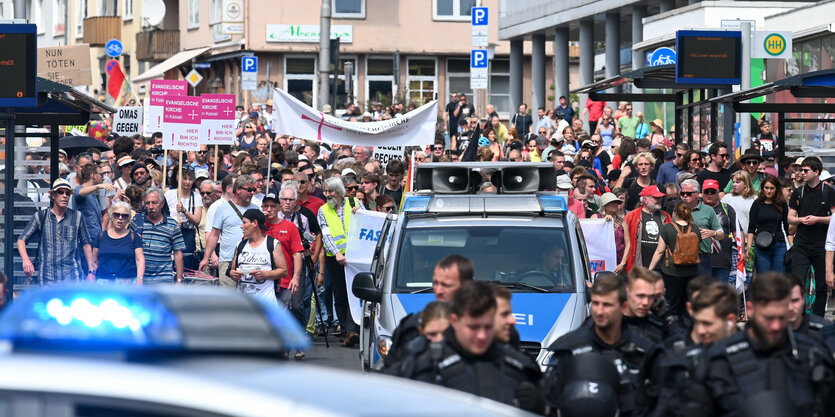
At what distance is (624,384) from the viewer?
6996mm

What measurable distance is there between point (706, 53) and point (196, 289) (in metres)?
16.9

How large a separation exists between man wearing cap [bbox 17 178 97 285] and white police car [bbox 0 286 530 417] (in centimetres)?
1040

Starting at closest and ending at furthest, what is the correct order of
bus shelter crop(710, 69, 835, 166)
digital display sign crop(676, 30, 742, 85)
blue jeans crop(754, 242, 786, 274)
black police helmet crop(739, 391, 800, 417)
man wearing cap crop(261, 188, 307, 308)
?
black police helmet crop(739, 391, 800, 417) < man wearing cap crop(261, 188, 307, 308) < blue jeans crop(754, 242, 786, 274) < bus shelter crop(710, 69, 835, 166) < digital display sign crop(676, 30, 742, 85)

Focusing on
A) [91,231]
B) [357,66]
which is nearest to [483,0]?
[357,66]

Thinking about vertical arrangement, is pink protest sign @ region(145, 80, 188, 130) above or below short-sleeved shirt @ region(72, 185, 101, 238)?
above

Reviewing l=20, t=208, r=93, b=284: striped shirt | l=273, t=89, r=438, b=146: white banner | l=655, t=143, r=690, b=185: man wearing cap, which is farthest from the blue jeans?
l=20, t=208, r=93, b=284: striped shirt

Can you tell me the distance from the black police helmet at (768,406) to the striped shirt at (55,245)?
9.32 meters

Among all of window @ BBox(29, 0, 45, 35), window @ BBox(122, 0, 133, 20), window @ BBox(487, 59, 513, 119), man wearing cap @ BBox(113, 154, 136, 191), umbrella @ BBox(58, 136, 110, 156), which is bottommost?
man wearing cap @ BBox(113, 154, 136, 191)

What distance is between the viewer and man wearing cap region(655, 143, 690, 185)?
18719mm

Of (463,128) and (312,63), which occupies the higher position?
(312,63)

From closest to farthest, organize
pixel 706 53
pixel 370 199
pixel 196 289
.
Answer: pixel 196 289 < pixel 370 199 < pixel 706 53

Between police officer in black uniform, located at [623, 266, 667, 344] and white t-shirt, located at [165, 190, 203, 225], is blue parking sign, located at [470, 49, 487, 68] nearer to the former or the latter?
white t-shirt, located at [165, 190, 203, 225]

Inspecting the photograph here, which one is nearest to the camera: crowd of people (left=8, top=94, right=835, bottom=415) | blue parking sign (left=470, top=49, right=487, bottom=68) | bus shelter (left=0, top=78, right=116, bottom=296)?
crowd of people (left=8, top=94, right=835, bottom=415)

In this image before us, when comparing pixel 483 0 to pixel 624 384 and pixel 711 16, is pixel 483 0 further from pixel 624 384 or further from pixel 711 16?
pixel 624 384
